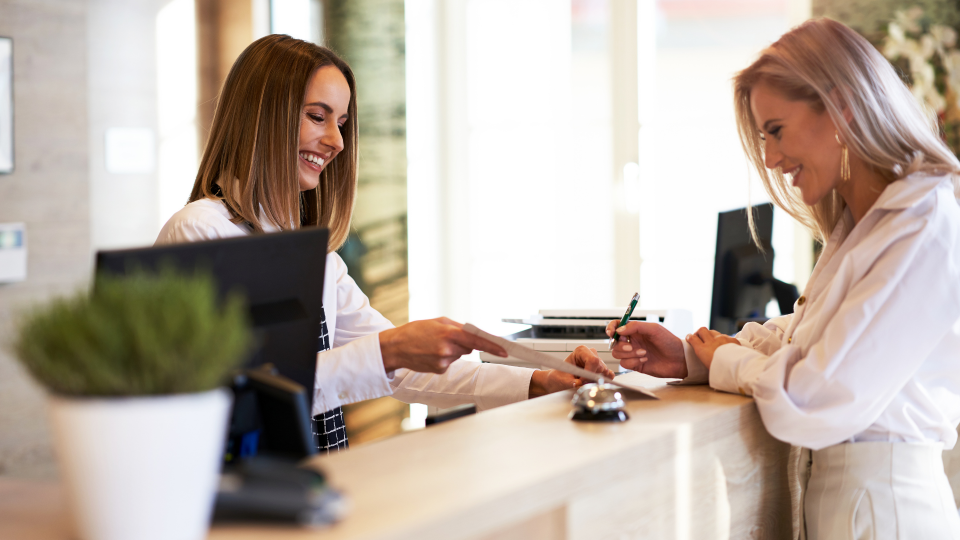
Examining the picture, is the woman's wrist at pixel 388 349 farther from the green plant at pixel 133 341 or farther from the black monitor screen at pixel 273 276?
the green plant at pixel 133 341

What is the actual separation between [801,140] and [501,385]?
74cm

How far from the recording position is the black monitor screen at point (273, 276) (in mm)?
938

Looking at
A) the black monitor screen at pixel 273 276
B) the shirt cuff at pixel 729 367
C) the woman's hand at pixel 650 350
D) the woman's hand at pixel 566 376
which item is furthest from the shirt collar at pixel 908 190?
the black monitor screen at pixel 273 276

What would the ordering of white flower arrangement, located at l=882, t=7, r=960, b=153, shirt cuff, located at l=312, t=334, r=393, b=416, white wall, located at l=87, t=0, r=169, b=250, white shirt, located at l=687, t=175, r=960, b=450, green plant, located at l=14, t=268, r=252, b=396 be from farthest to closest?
white flower arrangement, located at l=882, t=7, r=960, b=153 < white wall, located at l=87, t=0, r=169, b=250 < shirt cuff, located at l=312, t=334, r=393, b=416 < white shirt, located at l=687, t=175, r=960, b=450 < green plant, located at l=14, t=268, r=252, b=396

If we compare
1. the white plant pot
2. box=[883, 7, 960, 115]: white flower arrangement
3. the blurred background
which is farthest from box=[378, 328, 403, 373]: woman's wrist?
box=[883, 7, 960, 115]: white flower arrangement

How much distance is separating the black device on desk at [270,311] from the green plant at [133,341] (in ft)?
0.72

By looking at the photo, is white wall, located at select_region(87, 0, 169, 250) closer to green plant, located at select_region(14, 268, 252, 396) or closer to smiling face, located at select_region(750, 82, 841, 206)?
smiling face, located at select_region(750, 82, 841, 206)

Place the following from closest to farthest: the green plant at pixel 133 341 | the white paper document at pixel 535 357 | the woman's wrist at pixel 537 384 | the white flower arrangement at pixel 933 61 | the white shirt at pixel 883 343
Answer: the green plant at pixel 133 341 → the white shirt at pixel 883 343 → the white paper document at pixel 535 357 → the woman's wrist at pixel 537 384 → the white flower arrangement at pixel 933 61

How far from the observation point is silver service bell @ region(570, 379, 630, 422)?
1.12 meters

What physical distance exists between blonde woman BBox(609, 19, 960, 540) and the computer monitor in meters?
1.15

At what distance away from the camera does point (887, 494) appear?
121 centimetres

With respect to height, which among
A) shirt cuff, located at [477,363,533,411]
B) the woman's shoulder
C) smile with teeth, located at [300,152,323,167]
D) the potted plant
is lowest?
shirt cuff, located at [477,363,533,411]

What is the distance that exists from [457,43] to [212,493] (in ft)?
14.7

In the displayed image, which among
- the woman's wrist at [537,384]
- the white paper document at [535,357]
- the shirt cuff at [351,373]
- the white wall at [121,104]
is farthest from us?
the white wall at [121,104]
